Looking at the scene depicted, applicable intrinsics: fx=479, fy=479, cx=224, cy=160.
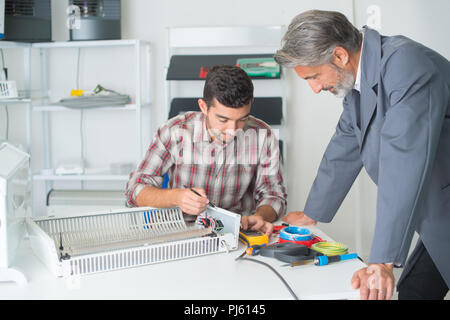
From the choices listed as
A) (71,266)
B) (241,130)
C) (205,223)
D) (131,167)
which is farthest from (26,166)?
(131,167)

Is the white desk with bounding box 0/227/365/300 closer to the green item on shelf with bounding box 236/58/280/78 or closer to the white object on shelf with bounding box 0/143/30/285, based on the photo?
the white object on shelf with bounding box 0/143/30/285

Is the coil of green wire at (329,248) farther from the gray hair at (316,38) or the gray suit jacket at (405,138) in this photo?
the gray hair at (316,38)

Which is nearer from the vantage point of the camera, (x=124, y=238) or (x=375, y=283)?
(x=375, y=283)

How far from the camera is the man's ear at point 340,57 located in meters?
1.29

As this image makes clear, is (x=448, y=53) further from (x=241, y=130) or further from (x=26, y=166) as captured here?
(x=26, y=166)

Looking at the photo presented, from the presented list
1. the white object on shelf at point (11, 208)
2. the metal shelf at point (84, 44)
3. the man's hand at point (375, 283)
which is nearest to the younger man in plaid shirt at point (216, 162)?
the white object on shelf at point (11, 208)

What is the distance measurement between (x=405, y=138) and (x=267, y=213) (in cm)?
70

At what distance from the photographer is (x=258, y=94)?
3.13 m

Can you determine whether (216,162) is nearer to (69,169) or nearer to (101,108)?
(101,108)

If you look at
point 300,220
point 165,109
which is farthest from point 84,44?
point 300,220

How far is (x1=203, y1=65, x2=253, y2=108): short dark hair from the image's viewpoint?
67.2 inches

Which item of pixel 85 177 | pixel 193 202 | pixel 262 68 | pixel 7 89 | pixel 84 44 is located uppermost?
pixel 84 44

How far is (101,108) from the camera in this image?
2.84 m

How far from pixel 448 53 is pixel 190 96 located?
5.17 ft
